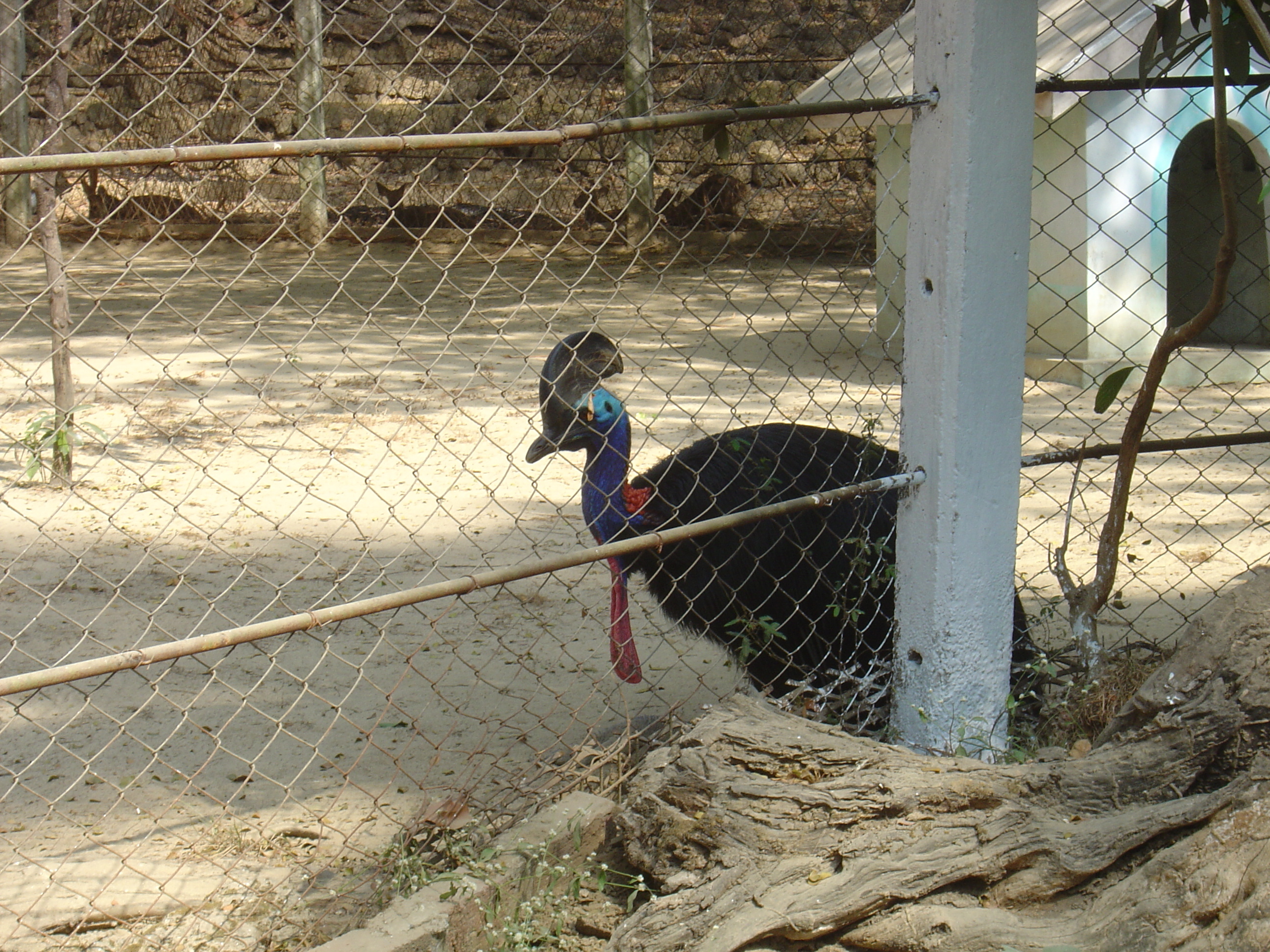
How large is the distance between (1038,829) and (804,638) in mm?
1160

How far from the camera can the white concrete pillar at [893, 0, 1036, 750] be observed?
8.16 ft

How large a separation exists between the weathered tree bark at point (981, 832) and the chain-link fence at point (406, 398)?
17.8 inches

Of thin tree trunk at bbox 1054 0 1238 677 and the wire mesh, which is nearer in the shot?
the wire mesh

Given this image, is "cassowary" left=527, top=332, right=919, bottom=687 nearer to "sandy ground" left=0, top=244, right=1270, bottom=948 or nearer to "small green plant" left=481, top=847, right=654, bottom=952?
"sandy ground" left=0, top=244, right=1270, bottom=948

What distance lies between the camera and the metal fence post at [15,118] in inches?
261

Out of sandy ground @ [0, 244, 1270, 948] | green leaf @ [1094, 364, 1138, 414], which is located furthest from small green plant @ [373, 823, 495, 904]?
green leaf @ [1094, 364, 1138, 414]

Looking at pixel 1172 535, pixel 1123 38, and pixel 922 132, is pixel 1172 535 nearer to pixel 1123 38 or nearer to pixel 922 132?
pixel 922 132

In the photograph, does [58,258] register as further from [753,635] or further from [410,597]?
[753,635]

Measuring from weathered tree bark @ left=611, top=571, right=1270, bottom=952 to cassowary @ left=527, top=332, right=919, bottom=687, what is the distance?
553 mm

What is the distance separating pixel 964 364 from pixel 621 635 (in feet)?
3.67

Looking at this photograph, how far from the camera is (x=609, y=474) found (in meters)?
3.01

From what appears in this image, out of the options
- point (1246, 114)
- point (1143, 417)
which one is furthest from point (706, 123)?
point (1246, 114)

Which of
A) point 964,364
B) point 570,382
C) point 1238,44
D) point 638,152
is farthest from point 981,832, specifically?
point 638,152

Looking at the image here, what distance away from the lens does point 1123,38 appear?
6555 mm
